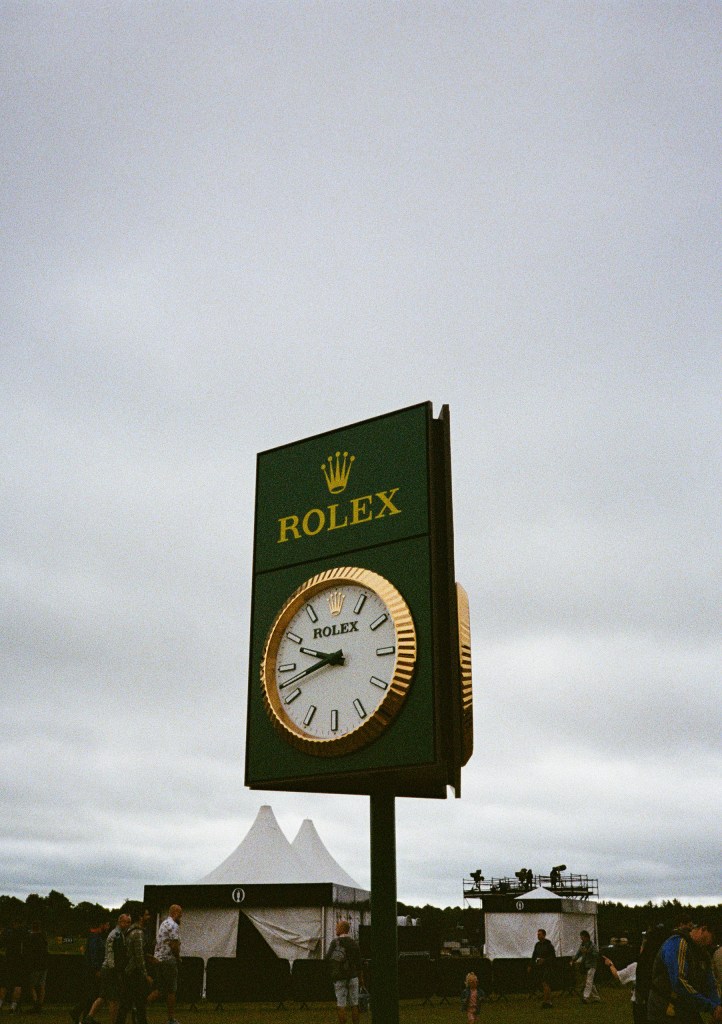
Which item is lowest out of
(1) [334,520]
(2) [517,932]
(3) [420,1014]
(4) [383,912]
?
(3) [420,1014]

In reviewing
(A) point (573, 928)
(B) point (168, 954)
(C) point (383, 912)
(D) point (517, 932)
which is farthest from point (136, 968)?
(A) point (573, 928)

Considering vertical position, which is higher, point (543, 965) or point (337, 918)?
point (337, 918)

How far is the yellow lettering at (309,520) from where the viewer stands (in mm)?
8492

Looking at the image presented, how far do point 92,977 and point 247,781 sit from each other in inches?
395

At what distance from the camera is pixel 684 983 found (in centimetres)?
888

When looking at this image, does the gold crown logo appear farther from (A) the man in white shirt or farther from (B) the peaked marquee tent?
(B) the peaked marquee tent

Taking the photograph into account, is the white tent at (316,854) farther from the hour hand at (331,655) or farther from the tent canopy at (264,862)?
the hour hand at (331,655)

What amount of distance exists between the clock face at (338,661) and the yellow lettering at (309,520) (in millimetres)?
428

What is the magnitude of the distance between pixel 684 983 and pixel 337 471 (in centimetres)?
552

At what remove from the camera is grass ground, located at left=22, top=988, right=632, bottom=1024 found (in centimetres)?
1848

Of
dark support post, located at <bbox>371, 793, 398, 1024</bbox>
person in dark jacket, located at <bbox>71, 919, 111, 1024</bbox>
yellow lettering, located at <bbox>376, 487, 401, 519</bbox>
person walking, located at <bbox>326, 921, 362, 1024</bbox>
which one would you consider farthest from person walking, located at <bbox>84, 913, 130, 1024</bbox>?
yellow lettering, located at <bbox>376, 487, 401, 519</bbox>

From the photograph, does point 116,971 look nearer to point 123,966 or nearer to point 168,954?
point 123,966

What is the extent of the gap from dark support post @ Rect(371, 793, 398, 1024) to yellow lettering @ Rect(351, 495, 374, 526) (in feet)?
7.27

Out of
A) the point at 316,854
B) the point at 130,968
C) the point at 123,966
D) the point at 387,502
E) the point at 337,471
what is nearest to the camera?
the point at 387,502
